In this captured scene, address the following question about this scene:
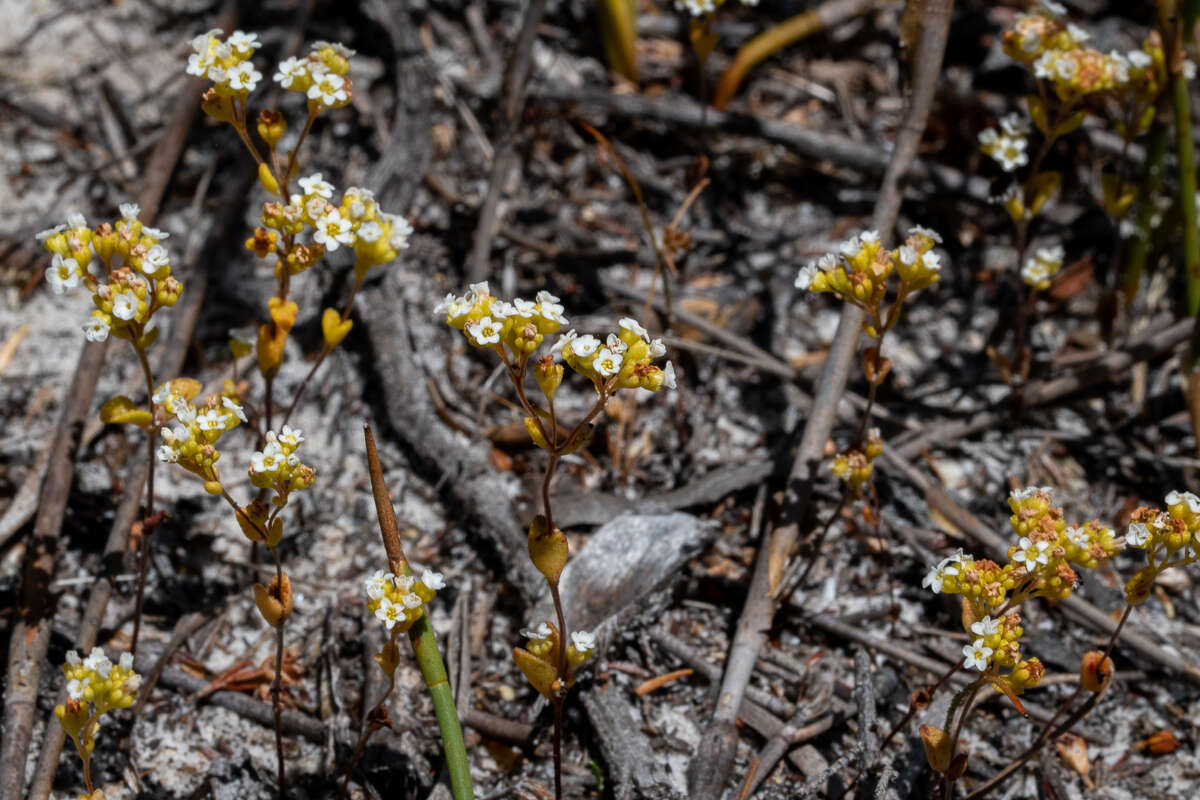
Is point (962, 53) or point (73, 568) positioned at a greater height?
point (962, 53)

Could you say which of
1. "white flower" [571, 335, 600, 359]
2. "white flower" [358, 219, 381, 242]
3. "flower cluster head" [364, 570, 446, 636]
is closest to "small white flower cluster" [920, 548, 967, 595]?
"white flower" [571, 335, 600, 359]

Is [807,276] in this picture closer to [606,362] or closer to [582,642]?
[606,362]

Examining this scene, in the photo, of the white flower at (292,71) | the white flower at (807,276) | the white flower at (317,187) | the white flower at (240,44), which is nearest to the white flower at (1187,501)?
the white flower at (807,276)

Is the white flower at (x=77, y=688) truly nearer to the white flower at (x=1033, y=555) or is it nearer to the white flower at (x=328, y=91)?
the white flower at (x=328, y=91)

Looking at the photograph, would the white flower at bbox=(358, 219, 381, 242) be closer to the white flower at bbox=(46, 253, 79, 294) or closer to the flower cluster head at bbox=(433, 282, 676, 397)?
the flower cluster head at bbox=(433, 282, 676, 397)

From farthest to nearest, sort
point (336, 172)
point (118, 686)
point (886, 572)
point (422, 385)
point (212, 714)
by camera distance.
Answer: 1. point (336, 172)
2. point (422, 385)
3. point (886, 572)
4. point (212, 714)
5. point (118, 686)

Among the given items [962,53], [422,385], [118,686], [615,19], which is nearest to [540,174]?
[615,19]

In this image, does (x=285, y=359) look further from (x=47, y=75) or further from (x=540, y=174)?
(x=47, y=75)
